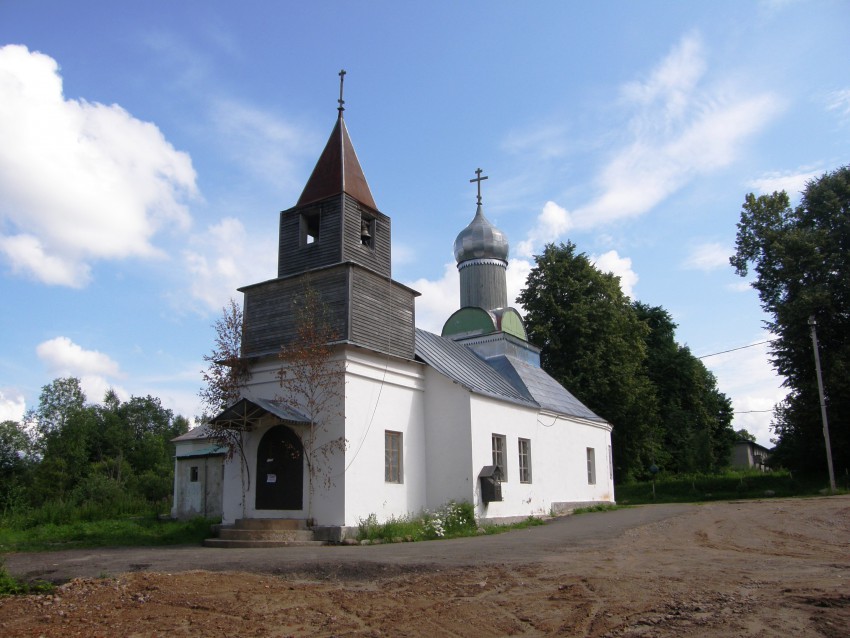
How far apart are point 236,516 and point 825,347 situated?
24687 mm

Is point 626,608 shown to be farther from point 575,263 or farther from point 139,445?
point 139,445

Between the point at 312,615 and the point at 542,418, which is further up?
the point at 542,418

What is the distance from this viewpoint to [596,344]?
3491 cm

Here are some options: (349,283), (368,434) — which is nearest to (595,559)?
(368,434)

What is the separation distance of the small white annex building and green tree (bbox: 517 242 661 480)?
1308cm

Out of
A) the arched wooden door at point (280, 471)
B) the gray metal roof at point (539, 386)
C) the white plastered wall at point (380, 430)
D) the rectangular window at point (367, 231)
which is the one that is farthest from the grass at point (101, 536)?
the gray metal roof at point (539, 386)

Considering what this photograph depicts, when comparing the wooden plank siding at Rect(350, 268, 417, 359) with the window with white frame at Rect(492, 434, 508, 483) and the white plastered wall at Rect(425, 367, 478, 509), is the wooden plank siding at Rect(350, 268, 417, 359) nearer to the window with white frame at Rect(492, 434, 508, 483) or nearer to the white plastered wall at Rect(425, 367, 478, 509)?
the white plastered wall at Rect(425, 367, 478, 509)

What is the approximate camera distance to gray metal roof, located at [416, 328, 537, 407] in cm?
1856

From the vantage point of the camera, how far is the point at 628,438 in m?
34.7

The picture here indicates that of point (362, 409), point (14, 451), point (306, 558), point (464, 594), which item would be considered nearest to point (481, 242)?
point (362, 409)

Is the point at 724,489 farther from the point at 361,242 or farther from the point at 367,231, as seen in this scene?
the point at 361,242

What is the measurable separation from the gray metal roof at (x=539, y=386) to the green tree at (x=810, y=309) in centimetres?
921

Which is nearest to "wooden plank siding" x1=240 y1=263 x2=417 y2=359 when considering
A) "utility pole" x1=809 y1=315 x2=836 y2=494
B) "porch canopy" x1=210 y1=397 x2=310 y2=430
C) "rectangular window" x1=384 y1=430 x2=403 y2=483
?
"porch canopy" x1=210 y1=397 x2=310 y2=430

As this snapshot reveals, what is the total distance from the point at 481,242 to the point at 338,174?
1248 centimetres
